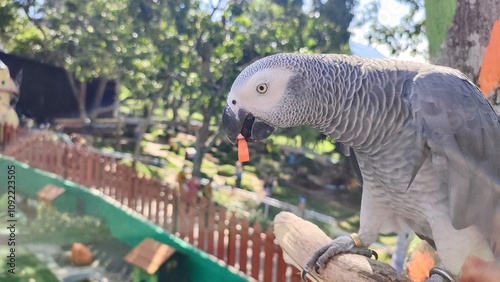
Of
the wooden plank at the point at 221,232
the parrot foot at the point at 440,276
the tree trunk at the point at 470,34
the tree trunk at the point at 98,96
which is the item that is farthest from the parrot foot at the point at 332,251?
the tree trunk at the point at 98,96

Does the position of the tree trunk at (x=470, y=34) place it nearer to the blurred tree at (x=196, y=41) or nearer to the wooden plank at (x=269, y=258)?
the wooden plank at (x=269, y=258)

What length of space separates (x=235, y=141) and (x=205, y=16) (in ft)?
6.85

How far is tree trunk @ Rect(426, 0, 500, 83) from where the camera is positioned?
2.90 ft

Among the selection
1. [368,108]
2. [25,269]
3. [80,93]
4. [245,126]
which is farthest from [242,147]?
[80,93]

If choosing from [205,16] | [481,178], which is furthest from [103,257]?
[205,16]

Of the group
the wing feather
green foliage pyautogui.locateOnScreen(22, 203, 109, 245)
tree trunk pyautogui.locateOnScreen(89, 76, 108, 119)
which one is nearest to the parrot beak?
the wing feather

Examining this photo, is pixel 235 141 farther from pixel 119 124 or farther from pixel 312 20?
pixel 312 20

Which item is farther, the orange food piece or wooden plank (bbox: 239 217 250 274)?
wooden plank (bbox: 239 217 250 274)

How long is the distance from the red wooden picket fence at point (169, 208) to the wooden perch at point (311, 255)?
402mm

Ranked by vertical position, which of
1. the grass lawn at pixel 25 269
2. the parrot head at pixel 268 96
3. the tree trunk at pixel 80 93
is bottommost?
the grass lawn at pixel 25 269

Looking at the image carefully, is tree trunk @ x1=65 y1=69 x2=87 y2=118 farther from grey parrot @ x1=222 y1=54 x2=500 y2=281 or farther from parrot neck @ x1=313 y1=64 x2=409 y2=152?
parrot neck @ x1=313 y1=64 x2=409 y2=152

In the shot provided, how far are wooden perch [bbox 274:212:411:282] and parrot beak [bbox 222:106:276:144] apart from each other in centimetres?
29

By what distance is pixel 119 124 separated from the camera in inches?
95.3

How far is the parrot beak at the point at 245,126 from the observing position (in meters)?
0.66
